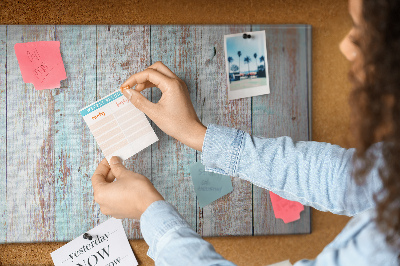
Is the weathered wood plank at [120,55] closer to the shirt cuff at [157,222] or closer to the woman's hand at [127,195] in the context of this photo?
the woman's hand at [127,195]

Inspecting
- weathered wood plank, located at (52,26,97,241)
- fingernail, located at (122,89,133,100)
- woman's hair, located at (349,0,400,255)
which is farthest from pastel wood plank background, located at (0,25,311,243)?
woman's hair, located at (349,0,400,255)

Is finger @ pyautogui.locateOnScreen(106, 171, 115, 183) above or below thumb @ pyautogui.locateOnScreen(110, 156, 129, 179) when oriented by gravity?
below

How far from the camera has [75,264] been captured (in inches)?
32.5

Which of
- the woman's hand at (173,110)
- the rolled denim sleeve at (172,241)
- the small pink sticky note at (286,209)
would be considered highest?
the woman's hand at (173,110)

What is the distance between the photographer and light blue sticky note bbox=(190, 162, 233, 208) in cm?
86

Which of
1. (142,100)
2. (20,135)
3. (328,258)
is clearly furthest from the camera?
(20,135)

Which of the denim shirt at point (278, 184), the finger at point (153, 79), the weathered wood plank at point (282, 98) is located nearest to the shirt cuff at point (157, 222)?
the denim shirt at point (278, 184)

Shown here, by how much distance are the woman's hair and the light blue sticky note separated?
447 millimetres

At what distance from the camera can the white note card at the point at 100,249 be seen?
32.6 inches

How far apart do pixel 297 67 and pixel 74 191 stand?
2.13 feet

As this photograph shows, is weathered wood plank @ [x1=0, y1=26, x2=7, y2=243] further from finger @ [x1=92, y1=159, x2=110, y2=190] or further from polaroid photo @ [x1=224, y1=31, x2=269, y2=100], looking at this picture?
polaroid photo @ [x1=224, y1=31, x2=269, y2=100]

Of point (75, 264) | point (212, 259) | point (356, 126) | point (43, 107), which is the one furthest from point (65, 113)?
point (356, 126)

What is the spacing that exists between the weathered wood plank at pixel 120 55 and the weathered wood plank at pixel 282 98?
0.29 metres

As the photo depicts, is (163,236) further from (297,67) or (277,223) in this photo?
(297,67)
